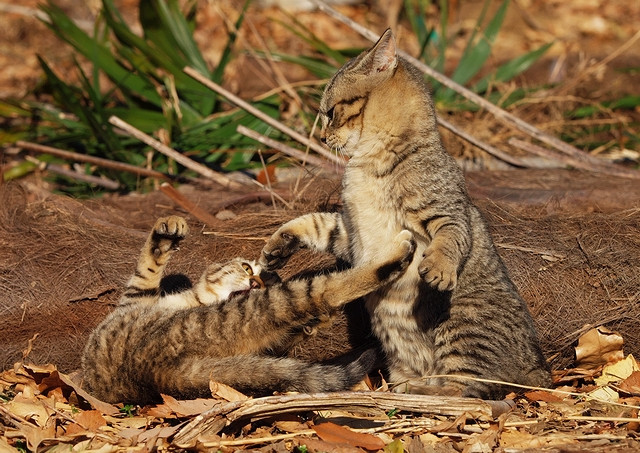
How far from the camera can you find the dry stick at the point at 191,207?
184 inches

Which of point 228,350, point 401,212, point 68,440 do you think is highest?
point 401,212

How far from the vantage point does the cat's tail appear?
10.9 feet

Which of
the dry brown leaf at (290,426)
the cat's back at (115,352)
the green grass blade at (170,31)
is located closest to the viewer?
the dry brown leaf at (290,426)

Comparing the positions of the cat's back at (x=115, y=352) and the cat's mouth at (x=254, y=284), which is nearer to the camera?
the cat's back at (x=115, y=352)

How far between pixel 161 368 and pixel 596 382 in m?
2.10

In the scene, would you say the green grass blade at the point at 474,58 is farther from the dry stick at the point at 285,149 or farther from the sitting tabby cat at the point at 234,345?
the sitting tabby cat at the point at 234,345

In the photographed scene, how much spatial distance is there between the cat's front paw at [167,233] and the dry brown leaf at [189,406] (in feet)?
3.23

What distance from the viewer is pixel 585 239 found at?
4270 mm

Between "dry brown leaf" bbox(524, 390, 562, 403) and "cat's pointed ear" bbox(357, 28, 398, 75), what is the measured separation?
5.55 feet

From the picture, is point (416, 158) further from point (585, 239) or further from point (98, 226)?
point (98, 226)

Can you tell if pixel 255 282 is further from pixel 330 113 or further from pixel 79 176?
pixel 79 176

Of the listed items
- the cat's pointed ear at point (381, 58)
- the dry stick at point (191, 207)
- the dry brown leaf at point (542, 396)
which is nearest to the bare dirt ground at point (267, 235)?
the dry stick at point (191, 207)

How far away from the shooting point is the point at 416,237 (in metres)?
A: 3.74

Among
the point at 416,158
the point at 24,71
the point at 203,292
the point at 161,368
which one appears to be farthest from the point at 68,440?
the point at 24,71
